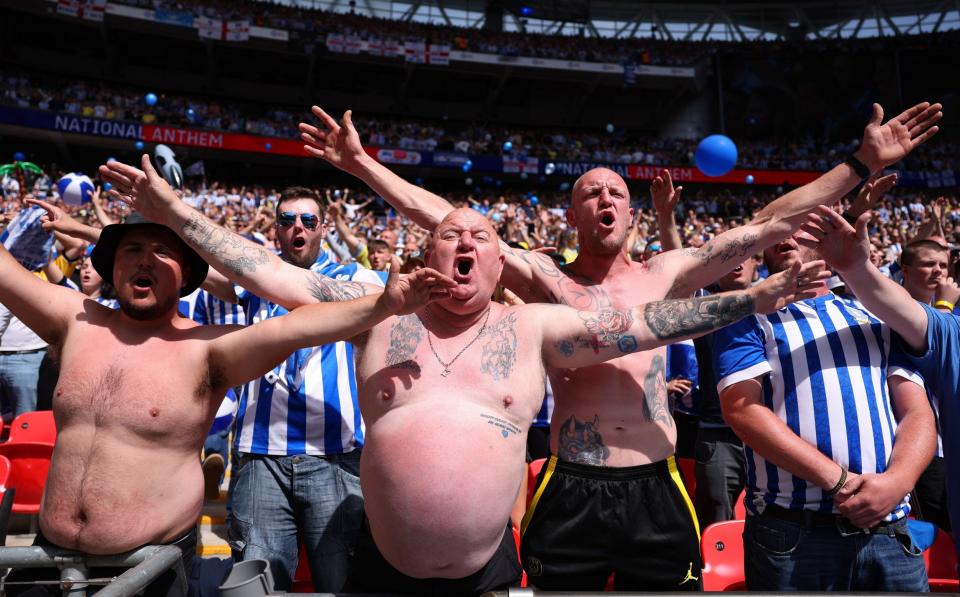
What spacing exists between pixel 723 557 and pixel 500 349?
5.35ft

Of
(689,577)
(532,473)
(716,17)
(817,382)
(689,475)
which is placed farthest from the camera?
(716,17)

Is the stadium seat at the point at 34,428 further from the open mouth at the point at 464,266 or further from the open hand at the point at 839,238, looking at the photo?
the open hand at the point at 839,238

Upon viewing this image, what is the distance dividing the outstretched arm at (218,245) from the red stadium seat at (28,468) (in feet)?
8.42

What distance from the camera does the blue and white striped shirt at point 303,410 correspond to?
3.09m

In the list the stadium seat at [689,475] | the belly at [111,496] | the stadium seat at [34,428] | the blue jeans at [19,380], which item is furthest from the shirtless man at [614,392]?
the blue jeans at [19,380]

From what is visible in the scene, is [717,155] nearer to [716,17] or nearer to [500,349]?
[500,349]

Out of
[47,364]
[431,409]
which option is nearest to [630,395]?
[431,409]

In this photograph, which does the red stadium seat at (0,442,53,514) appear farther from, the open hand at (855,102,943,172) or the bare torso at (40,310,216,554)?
the open hand at (855,102,943,172)

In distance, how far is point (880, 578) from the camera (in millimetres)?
2391

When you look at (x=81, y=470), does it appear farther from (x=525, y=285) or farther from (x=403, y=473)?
(x=525, y=285)

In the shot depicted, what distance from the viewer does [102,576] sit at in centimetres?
218

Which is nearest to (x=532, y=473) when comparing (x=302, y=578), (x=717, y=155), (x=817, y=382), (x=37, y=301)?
(x=302, y=578)

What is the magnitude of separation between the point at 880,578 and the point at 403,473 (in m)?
1.71

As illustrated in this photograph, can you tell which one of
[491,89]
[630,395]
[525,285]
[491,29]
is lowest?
[630,395]
